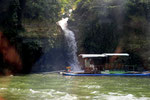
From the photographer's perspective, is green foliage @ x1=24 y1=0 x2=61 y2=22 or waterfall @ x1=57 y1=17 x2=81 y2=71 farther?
waterfall @ x1=57 y1=17 x2=81 y2=71

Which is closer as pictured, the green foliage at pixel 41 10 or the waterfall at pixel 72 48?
the green foliage at pixel 41 10

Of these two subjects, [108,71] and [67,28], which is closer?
[108,71]

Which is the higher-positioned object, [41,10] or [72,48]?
[41,10]

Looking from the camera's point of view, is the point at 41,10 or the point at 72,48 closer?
the point at 41,10

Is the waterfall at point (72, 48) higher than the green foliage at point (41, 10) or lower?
lower

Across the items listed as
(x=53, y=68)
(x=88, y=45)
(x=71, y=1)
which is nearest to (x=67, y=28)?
(x=88, y=45)

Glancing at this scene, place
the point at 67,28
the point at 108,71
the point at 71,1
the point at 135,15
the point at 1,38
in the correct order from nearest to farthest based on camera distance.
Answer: the point at 108,71 → the point at 1,38 → the point at 135,15 → the point at 67,28 → the point at 71,1

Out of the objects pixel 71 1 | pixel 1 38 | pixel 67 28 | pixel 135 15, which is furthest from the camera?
pixel 71 1

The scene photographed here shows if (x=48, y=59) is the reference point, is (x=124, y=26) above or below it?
above

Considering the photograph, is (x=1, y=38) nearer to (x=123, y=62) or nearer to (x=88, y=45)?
(x=88, y=45)

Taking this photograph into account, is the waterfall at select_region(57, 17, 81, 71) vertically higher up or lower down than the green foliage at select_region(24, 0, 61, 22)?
lower down

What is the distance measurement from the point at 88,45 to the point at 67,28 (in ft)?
16.3

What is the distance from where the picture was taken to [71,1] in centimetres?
4422

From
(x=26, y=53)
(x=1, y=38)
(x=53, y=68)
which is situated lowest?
(x=53, y=68)
